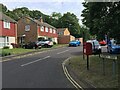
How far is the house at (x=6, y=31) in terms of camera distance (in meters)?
55.6

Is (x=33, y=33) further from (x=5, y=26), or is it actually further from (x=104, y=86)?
(x=104, y=86)

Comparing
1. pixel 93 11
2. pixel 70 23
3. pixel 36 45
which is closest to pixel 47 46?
pixel 36 45

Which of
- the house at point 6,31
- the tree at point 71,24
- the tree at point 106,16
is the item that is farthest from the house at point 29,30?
the tree at point 106,16

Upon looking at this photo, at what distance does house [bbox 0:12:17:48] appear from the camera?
55.6 meters

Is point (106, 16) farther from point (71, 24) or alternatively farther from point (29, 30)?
point (71, 24)

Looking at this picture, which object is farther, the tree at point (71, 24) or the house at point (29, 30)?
the tree at point (71, 24)

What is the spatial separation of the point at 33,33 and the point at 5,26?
19.3 metres

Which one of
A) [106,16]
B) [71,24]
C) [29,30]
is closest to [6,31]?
[29,30]

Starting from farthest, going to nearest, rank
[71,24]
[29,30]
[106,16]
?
[71,24] → [29,30] → [106,16]

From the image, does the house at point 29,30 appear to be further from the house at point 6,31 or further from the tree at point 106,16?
the tree at point 106,16

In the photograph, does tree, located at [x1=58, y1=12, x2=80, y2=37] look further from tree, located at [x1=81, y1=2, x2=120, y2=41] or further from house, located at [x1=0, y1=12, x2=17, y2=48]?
tree, located at [x1=81, y1=2, x2=120, y2=41]

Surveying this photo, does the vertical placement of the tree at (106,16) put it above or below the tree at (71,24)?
below

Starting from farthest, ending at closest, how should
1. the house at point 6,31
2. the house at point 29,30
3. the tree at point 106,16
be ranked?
the house at point 29,30 → the house at point 6,31 → the tree at point 106,16

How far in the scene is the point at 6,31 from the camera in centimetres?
5753
